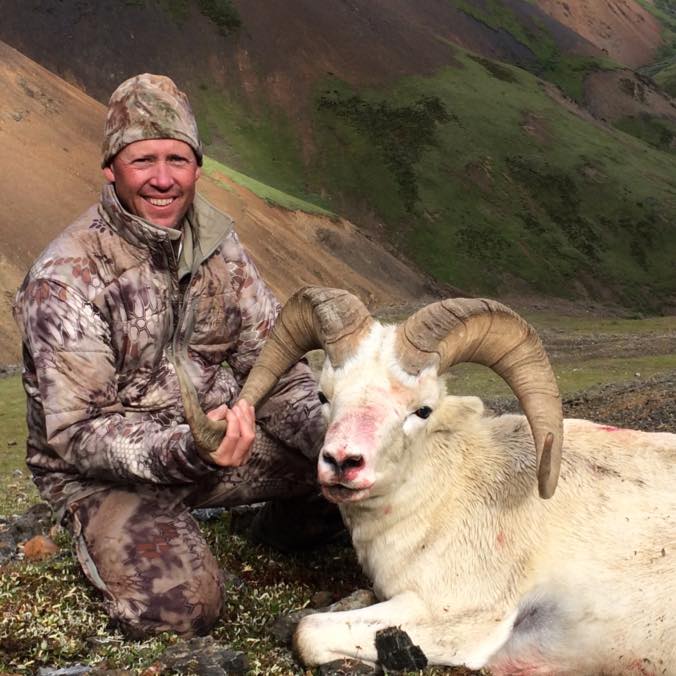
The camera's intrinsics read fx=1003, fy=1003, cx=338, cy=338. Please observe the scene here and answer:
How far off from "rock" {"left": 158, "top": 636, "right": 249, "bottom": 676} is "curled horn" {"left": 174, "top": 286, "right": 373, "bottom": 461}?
4.46 ft

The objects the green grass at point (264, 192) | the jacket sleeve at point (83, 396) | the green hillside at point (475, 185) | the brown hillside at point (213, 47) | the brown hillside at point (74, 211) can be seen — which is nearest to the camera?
the jacket sleeve at point (83, 396)

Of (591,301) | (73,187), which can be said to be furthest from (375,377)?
(591,301)

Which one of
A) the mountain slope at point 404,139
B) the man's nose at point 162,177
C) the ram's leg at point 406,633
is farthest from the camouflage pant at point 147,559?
the mountain slope at point 404,139

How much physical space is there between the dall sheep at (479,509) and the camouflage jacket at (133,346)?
0.82 metres

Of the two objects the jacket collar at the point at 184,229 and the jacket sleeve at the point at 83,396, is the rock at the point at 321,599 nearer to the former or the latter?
the jacket sleeve at the point at 83,396

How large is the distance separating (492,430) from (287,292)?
4117 cm

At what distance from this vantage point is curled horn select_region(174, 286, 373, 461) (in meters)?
6.88

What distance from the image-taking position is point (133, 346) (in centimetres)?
823

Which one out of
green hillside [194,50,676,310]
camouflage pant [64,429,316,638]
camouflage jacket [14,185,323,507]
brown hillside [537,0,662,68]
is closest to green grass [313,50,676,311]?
green hillside [194,50,676,310]

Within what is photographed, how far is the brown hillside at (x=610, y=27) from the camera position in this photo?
7141 inches

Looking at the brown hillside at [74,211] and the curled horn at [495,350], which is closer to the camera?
the curled horn at [495,350]

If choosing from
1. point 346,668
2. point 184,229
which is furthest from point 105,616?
point 184,229

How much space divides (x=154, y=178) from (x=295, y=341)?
70.1 inches

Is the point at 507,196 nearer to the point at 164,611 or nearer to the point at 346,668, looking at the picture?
the point at 164,611
